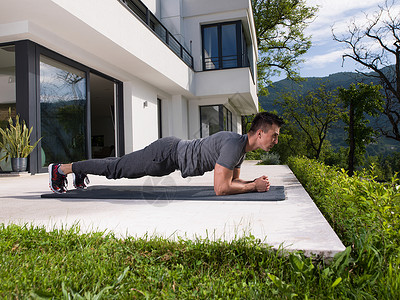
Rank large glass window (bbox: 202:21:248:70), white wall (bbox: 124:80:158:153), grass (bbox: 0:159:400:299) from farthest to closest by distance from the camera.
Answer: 1. large glass window (bbox: 202:21:248:70)
2. white wall (bbox: 124:80:158:153)
3. grass (bbox: 0:159:400:299)

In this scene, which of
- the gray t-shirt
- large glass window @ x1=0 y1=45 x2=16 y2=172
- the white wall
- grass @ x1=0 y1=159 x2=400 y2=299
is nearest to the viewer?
grass @ x1=0 y1=159 x2=400 y2=299

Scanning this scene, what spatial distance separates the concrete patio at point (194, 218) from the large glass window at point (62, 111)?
375cm

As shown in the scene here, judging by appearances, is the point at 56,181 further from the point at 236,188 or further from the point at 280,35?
the point at 280,35

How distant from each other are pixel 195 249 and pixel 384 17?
16771mm

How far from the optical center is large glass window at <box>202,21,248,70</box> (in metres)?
12.7

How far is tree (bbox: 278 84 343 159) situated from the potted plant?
2282 cm

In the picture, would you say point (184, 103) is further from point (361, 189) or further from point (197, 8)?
point (361, 189)

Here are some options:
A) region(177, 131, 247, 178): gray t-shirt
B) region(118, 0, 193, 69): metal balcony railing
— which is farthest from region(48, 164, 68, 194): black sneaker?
region(118, 0, 193, 69): metal balcony railing

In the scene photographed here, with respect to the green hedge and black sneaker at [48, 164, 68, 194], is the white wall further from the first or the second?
the green hedge

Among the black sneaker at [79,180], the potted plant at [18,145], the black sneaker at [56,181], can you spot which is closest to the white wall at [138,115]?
the potted plant at [18,145]

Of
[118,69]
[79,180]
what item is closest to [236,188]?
[79,180]

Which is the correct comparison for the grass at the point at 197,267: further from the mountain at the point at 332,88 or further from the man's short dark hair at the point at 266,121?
the mountain at the point at 332,88

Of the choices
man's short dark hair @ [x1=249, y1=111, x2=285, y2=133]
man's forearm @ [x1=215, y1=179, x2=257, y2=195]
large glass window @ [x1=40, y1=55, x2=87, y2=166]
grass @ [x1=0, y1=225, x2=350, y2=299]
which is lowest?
grass @ [x1=0, y1=225, x2=350, y2=299]

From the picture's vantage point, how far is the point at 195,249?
147cm
